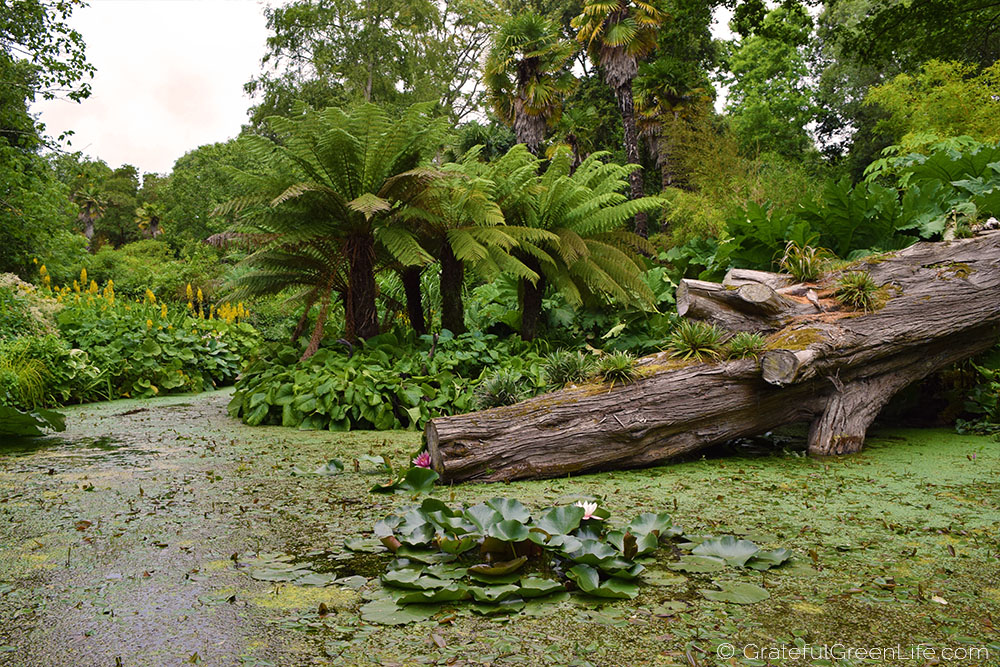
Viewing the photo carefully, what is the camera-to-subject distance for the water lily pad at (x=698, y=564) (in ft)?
5.97

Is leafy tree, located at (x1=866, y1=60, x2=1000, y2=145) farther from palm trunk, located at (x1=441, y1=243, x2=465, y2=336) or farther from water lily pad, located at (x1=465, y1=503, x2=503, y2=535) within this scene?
water lily pad, located at (x1=465, y1=503, x2=503, y2=535)

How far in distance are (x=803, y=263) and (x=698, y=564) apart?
2827mm

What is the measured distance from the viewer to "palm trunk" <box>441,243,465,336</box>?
18.8ft

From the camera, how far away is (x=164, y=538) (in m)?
2.13

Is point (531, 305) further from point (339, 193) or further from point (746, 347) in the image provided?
point (746, 347)

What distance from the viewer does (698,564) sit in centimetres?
186

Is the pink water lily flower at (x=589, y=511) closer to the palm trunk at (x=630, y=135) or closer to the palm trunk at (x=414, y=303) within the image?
the palm trunk at (x=414, y=303)

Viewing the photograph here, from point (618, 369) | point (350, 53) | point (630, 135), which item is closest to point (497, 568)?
point (618, 369)

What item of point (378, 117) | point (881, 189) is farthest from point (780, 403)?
point (378, 117)

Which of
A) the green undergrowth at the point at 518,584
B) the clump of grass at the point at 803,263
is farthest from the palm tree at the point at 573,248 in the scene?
the green undergrowth at the point at 518,584

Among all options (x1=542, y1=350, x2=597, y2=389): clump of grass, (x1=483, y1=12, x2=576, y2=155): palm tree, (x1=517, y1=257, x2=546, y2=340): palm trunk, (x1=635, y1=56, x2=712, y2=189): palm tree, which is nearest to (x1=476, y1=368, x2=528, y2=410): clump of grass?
(x1=542, y1=350, x2=597, y2=389): clump of grass

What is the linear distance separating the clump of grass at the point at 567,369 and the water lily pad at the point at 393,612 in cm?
202

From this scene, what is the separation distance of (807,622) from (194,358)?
24.6 feet

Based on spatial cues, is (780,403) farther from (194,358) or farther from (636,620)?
(194,358)
